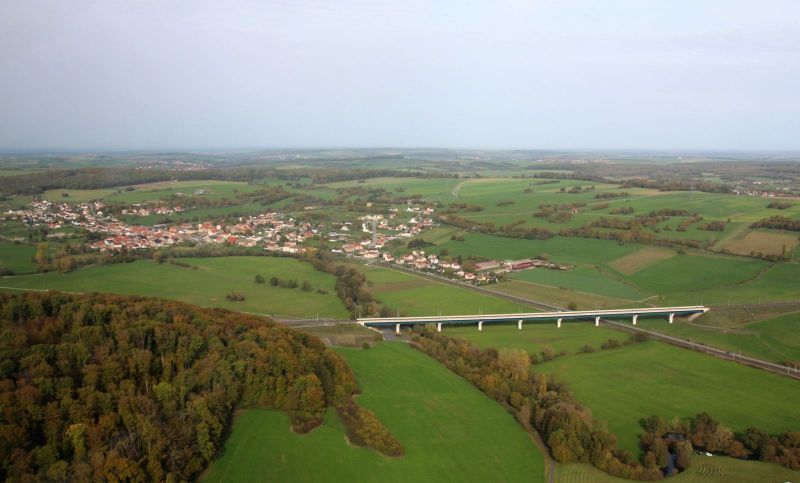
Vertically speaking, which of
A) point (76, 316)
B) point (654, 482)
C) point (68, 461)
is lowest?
point (654, 482)

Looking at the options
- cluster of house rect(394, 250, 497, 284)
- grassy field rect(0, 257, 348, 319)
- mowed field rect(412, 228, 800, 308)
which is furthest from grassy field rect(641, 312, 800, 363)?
grassy field rect(0, 257, 348, 319)

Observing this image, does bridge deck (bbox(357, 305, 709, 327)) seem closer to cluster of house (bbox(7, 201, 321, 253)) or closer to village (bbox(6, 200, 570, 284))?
village (bbox(6, 200, 570, 284))

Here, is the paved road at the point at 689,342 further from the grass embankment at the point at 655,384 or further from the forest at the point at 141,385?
the forest at the point at 141,385

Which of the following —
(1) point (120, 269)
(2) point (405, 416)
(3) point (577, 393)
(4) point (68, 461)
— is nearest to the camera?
(4) point (68, 461)

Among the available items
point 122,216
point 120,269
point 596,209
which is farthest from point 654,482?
point 122,216

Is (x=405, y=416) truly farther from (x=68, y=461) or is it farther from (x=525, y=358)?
(x=68, y=461)

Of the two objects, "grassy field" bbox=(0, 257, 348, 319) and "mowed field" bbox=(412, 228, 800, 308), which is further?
"mowed field" bbox=(412, 228, 800, 308)

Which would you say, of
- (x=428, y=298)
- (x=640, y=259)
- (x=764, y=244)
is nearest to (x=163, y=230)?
(x=428, y=298)

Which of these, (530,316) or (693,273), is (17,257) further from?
(693,273)
